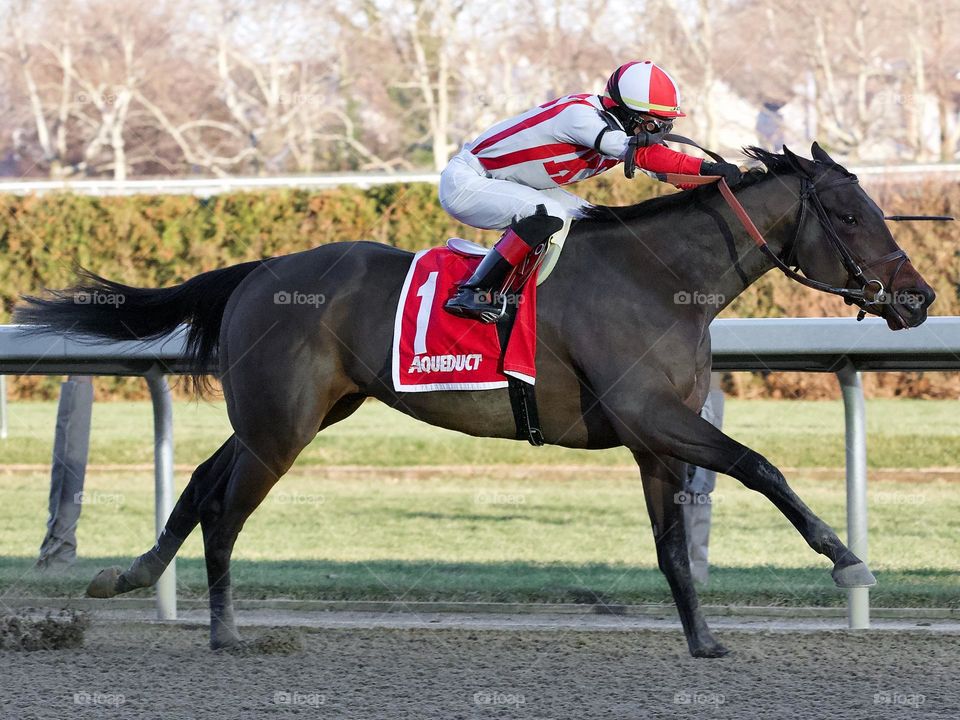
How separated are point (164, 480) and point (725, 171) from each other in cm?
232

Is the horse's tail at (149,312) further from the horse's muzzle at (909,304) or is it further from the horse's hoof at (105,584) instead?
the horse's muzzle at (909,304)

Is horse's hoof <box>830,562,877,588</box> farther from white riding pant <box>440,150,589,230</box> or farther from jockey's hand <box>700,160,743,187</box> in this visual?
white riding pant <box>440,150,589,230</box>

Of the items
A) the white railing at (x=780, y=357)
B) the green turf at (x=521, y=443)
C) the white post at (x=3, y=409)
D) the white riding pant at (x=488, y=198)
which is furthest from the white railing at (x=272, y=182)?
the white riding pant at (x=488, y=198)

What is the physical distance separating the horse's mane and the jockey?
67 millimetres

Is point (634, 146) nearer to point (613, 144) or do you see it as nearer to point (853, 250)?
point (613, 144)

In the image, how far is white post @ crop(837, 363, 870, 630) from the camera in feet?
14.6

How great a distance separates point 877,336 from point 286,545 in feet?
13.1

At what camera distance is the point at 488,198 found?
422cm

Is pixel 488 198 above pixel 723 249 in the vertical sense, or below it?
above

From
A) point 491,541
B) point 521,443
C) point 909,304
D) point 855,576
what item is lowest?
point 521,443

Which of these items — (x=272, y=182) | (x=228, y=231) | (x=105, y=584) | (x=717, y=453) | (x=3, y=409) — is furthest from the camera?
(x=272, y=182)

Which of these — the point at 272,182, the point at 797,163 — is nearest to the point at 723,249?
the point at 797,163

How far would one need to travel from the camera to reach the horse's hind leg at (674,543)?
4039 mm

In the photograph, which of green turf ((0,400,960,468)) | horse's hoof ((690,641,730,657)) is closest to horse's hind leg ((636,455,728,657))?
horse's hoof ((690,641,730,657))
